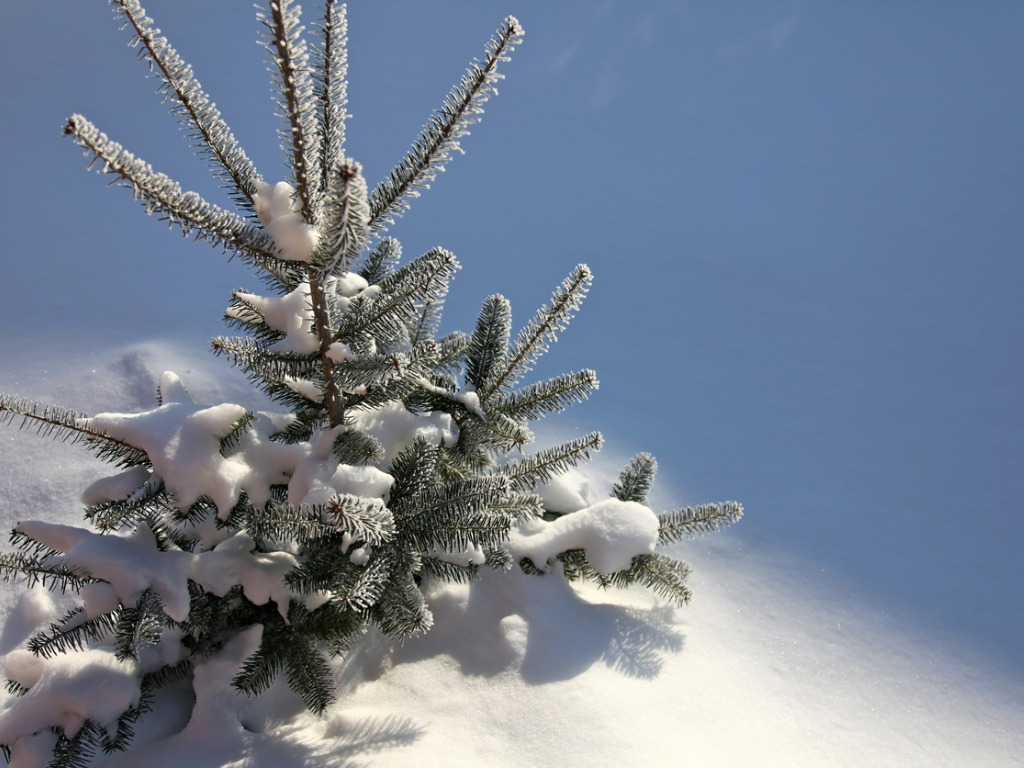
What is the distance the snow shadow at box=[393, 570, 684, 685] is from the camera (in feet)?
4.66

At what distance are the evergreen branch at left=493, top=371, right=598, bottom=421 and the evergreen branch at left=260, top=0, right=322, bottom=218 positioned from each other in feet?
1.85

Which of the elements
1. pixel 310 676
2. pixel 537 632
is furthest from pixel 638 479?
pixel 310 676

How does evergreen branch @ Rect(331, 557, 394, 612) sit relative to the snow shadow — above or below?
below

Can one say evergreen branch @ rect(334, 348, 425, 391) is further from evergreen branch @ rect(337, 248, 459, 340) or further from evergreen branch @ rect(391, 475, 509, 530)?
evergreen branch @ rect(391, 475, 509, 530)

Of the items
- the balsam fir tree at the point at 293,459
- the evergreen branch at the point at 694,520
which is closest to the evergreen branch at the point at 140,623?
the balsam fir tree at the point at 293,459

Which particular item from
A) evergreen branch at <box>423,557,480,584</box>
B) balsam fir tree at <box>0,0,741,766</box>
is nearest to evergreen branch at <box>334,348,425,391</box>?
balsam fir tree at <box>0,0,741,766</box>

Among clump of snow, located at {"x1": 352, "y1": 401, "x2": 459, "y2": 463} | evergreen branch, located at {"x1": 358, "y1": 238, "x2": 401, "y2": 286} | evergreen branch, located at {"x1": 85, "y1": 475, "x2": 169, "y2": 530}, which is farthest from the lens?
evergreen branch, located at {"x1": 358, "y1": 238, "x2": 401, "y2": 286}

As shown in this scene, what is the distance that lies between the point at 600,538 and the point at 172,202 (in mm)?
952

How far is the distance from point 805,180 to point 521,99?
132cm

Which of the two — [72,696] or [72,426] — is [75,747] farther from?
[72,426]

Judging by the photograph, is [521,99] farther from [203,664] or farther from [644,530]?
[203,664]

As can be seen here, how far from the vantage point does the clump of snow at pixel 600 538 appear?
153cm

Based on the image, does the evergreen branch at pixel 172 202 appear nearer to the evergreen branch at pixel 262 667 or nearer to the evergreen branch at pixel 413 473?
the evergreen branch at pixel 413 473

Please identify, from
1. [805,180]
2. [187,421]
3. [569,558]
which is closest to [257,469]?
[187,421]
